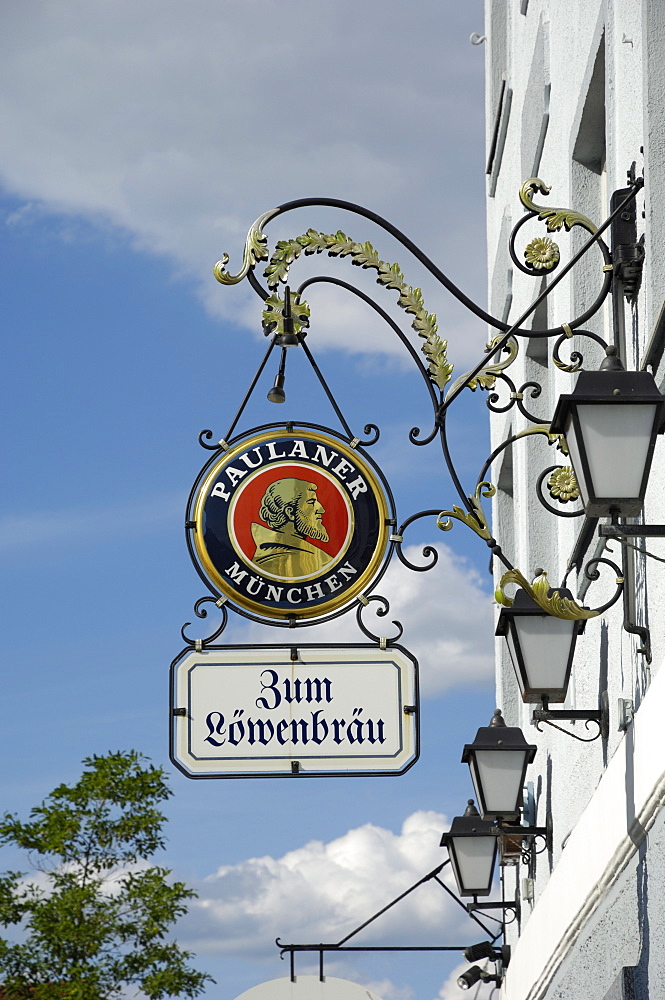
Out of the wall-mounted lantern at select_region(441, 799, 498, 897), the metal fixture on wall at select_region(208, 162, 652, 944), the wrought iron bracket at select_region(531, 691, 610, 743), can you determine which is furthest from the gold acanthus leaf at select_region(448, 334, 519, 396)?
the wall-mounted lantern at select_region(441, 799, 498, 897)

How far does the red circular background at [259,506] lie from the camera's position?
575 centimetres

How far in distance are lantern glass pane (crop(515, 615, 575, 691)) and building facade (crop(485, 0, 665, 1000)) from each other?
9.4 inches

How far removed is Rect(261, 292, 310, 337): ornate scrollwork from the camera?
18.3ft

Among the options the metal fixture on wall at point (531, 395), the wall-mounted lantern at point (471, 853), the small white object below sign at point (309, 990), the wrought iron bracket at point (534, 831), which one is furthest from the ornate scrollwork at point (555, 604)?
the small white object below sign at point (309, 990)

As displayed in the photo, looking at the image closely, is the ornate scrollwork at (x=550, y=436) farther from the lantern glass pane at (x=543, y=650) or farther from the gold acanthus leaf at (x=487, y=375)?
the lantern glass pane at (x=543, y=650)

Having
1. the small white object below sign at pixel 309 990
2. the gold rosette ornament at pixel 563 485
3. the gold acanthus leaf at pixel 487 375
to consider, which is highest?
the gold acanthus leaf at pixel 487 375

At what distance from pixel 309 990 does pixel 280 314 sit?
29.0ft

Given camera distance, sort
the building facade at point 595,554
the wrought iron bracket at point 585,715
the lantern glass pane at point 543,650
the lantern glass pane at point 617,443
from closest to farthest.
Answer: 1. the lantern glass pane at point 617,443
2. the building facade at point 595,554
3. the lantern glass pane at point 543,650
4. the wrought iron bracket at point 585,715

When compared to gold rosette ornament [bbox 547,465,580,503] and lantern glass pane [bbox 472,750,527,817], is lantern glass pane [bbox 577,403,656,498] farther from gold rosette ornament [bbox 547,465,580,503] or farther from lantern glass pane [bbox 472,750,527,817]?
lantern glass pane [bbox 472,750,527,817]

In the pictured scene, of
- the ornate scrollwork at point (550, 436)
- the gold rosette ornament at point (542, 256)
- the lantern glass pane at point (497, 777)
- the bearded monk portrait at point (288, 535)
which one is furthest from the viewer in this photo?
the lantern glass pane at point (497, 777)

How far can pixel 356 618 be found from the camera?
19.0 ft

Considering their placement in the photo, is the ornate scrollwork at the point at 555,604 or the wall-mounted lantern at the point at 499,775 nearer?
the ornate scrollwork at the point at 555,604

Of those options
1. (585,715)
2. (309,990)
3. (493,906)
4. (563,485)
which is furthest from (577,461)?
(309,990)

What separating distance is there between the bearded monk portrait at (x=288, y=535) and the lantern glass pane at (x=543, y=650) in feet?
2.90
